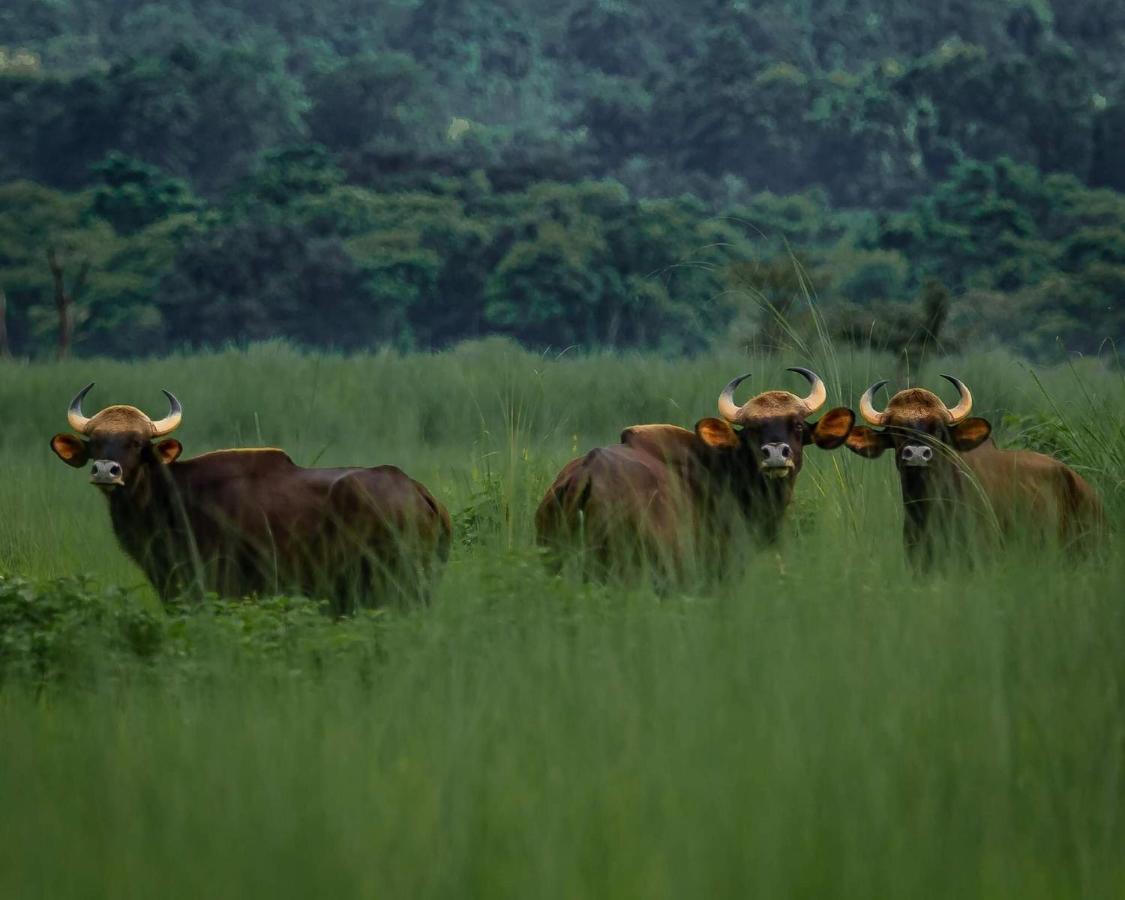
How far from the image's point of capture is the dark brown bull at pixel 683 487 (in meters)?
6.41

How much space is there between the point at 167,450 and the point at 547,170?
3674 cm

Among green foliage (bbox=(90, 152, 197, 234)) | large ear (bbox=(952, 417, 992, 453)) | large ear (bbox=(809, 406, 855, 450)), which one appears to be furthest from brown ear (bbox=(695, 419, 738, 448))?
green foliage (bbox=(90, 152, 197, 234))

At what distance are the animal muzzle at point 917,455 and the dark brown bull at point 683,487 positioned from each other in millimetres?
275

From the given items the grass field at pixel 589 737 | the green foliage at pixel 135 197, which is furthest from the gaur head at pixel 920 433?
the green foliage at pixel 135 197

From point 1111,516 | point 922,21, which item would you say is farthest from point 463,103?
Answer: point 1111,516

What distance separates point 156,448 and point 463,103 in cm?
5581

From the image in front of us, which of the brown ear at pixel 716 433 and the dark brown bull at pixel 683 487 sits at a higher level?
the brown ear at pixel 716 433

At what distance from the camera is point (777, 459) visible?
A: 667 cm

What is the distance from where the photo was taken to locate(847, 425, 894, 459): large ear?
721 centimetres

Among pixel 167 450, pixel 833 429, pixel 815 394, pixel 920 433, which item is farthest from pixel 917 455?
pixel 167 450

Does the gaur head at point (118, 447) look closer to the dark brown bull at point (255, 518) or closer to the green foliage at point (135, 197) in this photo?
the dark brown bull at point (255, 518)

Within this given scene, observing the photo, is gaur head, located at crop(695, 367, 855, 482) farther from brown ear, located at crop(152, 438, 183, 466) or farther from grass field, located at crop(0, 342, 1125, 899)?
brown ear, located at crop(152, 438, 183, 466)

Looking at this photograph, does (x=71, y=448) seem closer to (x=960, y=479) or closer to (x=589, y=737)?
(x=960, y=479)

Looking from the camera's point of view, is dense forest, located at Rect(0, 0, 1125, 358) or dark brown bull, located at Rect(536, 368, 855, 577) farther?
dense forest, located at Rect(0, 0, 1125, 358)
